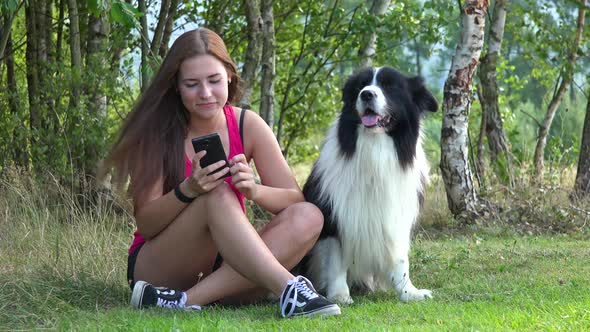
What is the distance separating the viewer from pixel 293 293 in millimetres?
3619

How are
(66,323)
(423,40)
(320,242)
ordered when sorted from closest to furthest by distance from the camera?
(66,323) → (320,242) → (423,40)

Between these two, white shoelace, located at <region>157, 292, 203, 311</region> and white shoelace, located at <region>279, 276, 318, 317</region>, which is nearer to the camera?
white shoelace, located at <region>279, 276, 318, 317</region>

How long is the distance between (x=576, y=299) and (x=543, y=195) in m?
3.54

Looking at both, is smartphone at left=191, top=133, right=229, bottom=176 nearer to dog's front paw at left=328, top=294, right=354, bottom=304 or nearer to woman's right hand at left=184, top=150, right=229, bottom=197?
woman's right hand at left=184, top=150, right=229, bottom=197

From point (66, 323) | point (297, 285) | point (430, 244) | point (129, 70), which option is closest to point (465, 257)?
point (430, 244)

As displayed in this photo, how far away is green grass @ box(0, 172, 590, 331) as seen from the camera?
3.49 metres

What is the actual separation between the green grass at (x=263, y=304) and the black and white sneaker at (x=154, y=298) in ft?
0.25

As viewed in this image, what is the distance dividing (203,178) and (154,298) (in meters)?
0.64

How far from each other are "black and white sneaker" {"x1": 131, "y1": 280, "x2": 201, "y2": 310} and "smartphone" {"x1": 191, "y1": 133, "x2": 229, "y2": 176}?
655mm

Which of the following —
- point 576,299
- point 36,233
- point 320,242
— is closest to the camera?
point 576,299

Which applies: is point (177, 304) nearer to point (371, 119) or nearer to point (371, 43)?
point (371, 119)

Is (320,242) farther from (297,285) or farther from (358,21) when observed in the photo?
(358,21)

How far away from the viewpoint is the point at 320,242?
4.45m

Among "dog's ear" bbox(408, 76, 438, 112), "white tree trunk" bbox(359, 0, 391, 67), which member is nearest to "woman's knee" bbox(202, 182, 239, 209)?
"dog's ear" bbox(408, 76, 438, 112)
